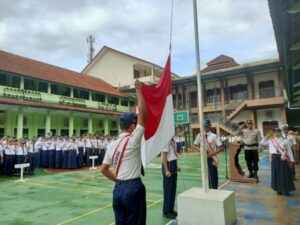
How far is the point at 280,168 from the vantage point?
589 cm

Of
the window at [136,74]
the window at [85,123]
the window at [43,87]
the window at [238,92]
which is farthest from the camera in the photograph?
the window at [136,74]

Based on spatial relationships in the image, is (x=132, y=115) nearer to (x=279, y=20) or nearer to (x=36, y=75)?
(x=279, y=20)

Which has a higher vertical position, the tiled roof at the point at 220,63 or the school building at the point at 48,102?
the tiled roof at the point at 220,63

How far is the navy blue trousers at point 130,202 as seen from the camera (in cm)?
246

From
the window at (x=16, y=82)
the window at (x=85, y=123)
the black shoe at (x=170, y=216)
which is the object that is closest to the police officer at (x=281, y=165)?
the black shoe at (x=170, y=216)

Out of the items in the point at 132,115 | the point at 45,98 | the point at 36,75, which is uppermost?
the point at 36,75

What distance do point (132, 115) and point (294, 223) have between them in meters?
3.22

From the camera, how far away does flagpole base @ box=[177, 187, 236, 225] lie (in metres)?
3.68

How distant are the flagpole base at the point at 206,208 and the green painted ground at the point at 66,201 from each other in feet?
2.33

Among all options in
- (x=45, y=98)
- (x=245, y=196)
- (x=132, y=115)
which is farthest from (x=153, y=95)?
(x=45, y=98)

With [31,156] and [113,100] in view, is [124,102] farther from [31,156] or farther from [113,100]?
[31,156]

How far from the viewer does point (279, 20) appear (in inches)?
140

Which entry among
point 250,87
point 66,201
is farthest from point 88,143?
point 250,87

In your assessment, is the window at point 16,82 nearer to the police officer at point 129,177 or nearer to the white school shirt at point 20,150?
the white school shirt at point 20,150
